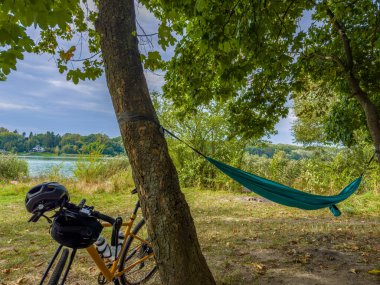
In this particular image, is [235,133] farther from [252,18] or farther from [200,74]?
[252,18]

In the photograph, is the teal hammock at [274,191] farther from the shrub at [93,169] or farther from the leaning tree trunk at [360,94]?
the shrub at [93,169]

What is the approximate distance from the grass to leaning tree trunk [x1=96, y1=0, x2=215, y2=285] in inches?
28.6

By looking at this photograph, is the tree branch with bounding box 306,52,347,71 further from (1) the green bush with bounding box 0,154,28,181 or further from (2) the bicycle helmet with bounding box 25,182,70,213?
(1) the green bush with bounding box 0,154,28,181

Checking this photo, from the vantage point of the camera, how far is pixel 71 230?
1.59 metres

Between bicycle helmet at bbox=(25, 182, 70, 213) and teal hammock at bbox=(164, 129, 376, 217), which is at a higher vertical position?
teal hammock at bbox=(164, 129, 376, 217)

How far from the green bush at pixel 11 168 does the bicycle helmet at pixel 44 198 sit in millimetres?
8523

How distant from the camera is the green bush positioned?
9008 millimetres

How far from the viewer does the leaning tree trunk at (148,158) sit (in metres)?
1.64

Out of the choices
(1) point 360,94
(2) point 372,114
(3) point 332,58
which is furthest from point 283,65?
(2) point 372,114

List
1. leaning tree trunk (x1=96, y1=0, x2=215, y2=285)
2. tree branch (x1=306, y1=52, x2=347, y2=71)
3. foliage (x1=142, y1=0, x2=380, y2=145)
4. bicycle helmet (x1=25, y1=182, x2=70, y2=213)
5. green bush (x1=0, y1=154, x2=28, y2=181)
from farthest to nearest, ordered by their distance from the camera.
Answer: green bush (x1=0, y1=154, x2=28, y2=181)
tree branch (x1=306, y1=52, x2=347, y2=71)
foliage (x1=142, y1=0, x2=380, y2=145)
leaning tree trunk (x1=96, y1=0, x2=215, y2=285)
bicycle helmet (x1=25, y1=182, x2=70, y2=213)

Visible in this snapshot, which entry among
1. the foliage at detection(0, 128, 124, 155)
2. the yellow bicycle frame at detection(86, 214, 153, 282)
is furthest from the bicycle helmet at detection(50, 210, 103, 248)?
the foliage at detection(0, 128, 124, 155)

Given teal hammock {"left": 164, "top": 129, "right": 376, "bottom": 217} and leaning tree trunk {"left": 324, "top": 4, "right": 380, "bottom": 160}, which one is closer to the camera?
teal hammock {"left": 164, "top": 129, "right": 376, "bottom": 217}

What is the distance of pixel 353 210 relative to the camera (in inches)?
199

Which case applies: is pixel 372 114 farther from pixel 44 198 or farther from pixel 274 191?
pixel 44 198
